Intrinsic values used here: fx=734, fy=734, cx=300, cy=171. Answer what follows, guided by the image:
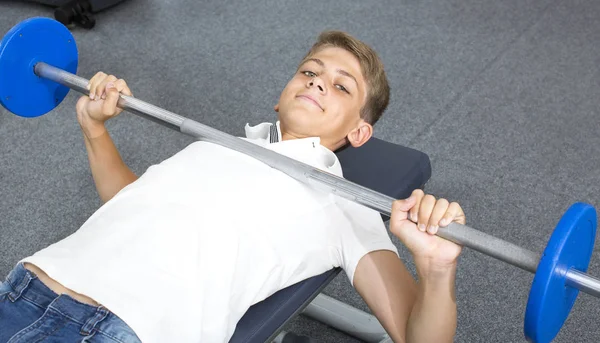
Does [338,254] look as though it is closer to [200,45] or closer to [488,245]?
[488,245]

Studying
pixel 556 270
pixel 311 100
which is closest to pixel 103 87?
pixel 311 100

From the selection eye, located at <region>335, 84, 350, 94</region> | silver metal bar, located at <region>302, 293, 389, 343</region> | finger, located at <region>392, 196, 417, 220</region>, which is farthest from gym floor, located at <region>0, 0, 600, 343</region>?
finger, located at <region>392, 196, 417, 220</region>

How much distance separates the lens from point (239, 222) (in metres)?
1.38

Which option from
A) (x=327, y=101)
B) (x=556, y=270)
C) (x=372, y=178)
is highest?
(x=556, y=270)

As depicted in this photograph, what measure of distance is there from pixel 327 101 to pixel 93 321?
679 mm

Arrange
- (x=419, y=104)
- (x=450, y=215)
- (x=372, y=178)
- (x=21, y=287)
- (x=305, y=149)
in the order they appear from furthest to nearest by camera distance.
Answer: (x=419, y=104), (x=372, y=178), (x=305, y=149), (x=21, y=287), (x=450, y=215)

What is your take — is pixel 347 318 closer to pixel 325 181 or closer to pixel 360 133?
pixel 360 133

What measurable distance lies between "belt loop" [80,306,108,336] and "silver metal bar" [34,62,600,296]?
1.42 ft

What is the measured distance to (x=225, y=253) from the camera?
53.0 inches

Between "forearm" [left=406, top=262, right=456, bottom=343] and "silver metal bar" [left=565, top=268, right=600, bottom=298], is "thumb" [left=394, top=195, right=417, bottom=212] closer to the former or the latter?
"forearm" [left=406, top=262, right=456, bottom=343]

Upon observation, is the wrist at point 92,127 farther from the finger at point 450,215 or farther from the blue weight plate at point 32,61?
the finger at point 450,215

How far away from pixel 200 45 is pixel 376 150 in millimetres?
1411

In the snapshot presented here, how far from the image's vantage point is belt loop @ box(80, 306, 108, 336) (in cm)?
125

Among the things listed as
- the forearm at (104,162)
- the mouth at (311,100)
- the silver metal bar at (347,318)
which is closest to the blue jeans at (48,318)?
the forearm at (104,162)
